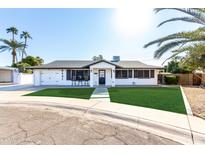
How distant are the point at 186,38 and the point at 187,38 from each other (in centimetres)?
6

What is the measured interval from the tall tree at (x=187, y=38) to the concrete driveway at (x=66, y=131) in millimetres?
4829

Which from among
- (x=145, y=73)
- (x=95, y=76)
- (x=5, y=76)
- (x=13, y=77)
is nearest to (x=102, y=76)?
(x=95, y=76)

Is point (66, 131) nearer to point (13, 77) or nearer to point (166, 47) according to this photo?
point (166, 47)

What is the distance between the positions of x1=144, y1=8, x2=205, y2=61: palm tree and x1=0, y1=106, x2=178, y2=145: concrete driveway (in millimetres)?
4829

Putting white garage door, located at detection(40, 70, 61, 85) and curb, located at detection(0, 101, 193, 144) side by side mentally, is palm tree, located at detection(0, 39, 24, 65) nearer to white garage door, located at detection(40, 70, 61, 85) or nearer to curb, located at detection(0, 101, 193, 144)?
white garage door, located at detection(40, 70, 61, 85)

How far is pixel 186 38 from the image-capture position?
818cm

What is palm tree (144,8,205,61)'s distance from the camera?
7.44 meters

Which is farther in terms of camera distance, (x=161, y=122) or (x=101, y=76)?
(x=101, y=76)

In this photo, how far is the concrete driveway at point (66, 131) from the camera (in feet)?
15.5

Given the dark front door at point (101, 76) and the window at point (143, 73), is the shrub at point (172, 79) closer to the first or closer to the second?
the window at point (143, 73)

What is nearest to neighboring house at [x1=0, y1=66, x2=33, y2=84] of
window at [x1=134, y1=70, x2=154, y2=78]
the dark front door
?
the dark front door
